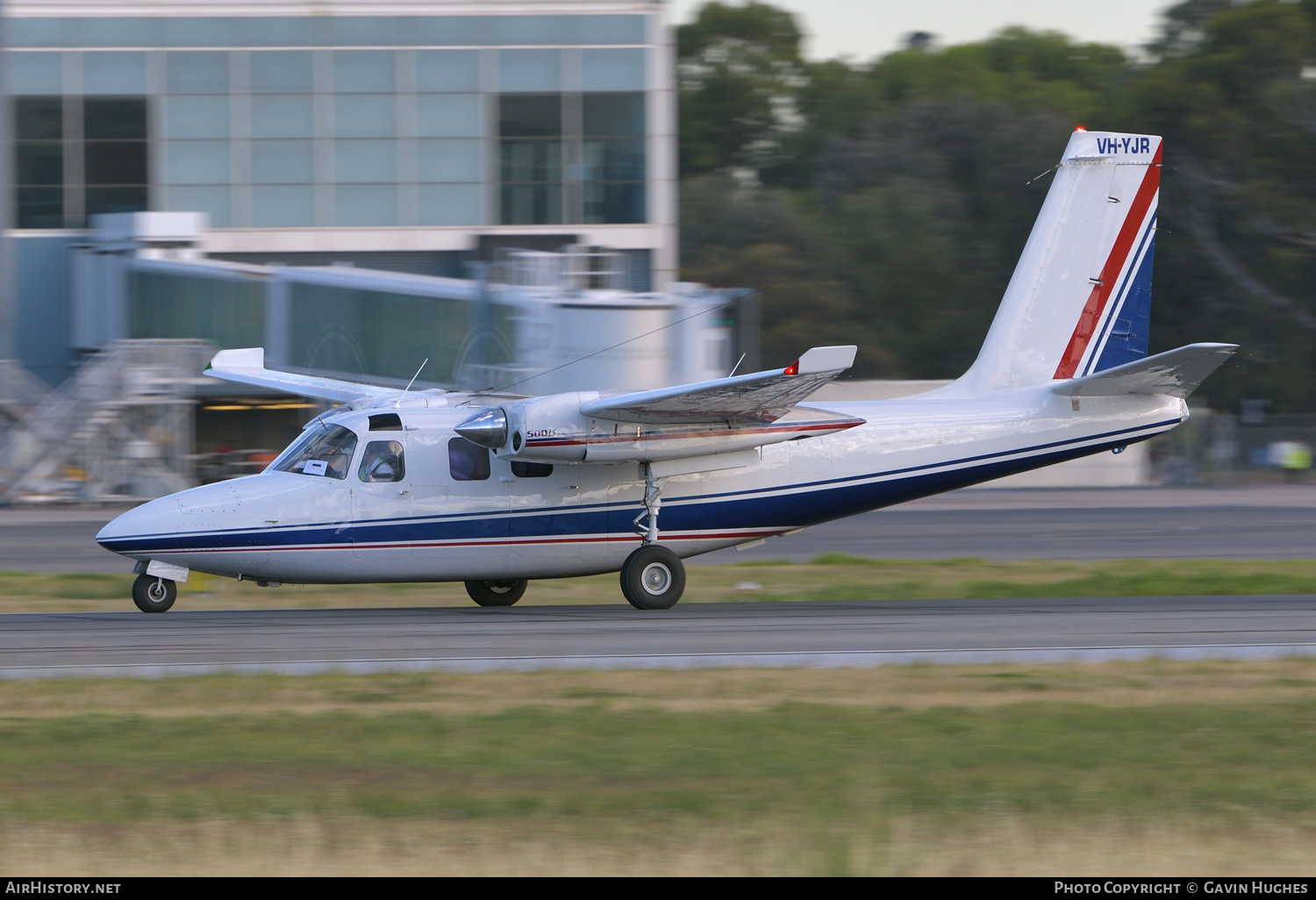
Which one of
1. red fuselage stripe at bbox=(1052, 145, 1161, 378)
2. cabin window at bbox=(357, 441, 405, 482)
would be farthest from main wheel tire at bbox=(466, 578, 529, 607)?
red fuselage stripe at bbox=(1052, 145, 1161, 378)

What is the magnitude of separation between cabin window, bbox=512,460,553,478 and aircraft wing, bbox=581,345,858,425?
1070 mm

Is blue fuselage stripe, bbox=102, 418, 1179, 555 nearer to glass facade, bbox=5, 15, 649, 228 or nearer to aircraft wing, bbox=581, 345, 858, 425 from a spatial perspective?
aircraft wing, bbox=581, 345, 858, 425

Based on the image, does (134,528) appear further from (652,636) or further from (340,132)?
(340,132)

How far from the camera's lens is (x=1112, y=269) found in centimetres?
1748

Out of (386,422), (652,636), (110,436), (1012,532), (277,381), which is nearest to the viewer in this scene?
(652,636)

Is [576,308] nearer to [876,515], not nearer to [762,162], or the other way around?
[876,515]

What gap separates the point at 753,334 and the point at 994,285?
A: 1311 cm

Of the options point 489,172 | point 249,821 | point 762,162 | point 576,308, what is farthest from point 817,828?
point 762,162

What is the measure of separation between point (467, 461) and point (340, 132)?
28018 millimetres

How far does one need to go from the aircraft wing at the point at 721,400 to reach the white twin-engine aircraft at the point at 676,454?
4 centimetres

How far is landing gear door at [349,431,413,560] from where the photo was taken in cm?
1501

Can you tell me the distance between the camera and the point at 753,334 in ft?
179

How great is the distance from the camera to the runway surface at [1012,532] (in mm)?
23562

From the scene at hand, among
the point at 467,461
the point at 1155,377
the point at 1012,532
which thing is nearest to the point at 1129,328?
the point at 1155,377
